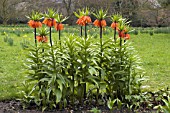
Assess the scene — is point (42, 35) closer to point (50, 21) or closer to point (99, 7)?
point (50, 21)

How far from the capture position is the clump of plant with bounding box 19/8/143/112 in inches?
168

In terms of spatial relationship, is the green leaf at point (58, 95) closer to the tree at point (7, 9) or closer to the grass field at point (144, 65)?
the grass field at point (144, 65)

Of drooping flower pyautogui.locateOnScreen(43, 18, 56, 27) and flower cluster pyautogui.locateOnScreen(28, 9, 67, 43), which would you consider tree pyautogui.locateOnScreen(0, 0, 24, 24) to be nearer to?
flower cluster pyautogui.locateOnScreen(28, 9, 67, 43)

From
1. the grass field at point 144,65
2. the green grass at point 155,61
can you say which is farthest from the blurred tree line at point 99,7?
the grass field at point 144,65

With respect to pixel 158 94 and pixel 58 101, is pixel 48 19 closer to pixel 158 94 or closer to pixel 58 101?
pixel 58 101

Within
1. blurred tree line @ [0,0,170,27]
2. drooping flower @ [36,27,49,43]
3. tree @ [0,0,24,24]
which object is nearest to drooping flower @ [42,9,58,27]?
drooping flower @ [36,27,49,43]

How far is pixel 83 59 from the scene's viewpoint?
432cm

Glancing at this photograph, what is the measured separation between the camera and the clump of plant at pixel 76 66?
4277 mm

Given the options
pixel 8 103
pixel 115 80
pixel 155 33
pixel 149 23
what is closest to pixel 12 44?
pixel 8 103

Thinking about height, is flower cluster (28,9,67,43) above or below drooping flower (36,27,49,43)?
above

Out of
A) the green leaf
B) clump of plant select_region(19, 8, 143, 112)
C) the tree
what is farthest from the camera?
the tree

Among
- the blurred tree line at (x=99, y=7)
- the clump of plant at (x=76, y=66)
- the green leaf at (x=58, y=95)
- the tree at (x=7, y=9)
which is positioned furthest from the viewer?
the blurred tree line at (x=99, y=7)

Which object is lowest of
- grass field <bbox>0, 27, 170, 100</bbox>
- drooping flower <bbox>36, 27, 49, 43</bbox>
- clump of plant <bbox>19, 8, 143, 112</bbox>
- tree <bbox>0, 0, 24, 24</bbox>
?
grass field <bbox>0, 27, 170, 100</bbox>

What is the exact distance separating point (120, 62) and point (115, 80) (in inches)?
10.9
